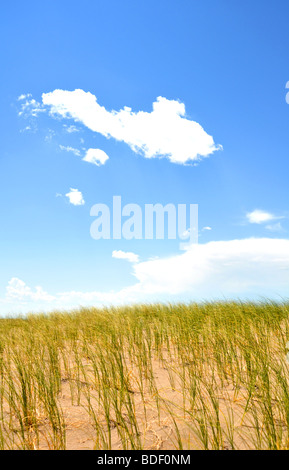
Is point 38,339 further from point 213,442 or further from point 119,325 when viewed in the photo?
point 213,442

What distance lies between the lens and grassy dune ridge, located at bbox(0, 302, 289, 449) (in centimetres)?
302

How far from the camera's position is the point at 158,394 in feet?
12.9

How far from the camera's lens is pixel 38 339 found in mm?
6082

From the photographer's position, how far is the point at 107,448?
2.94 m

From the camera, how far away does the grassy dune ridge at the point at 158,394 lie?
9.89 ft

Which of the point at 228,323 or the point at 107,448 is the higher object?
the point at 228,323
